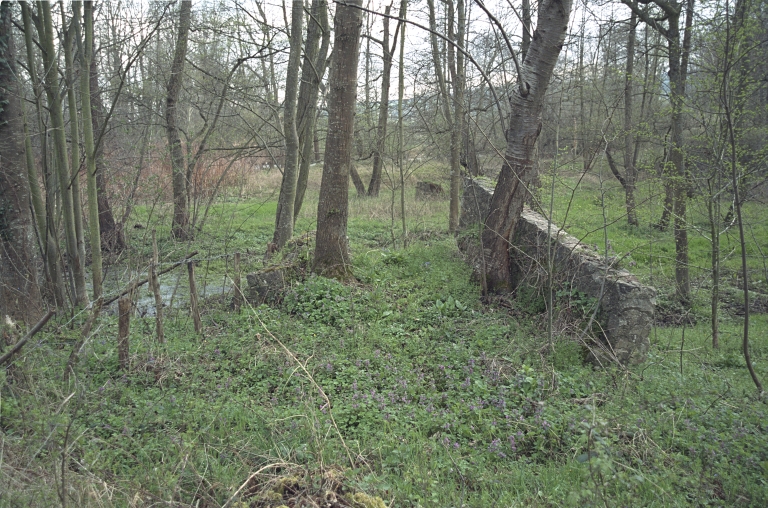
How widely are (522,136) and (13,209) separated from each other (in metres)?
6.32

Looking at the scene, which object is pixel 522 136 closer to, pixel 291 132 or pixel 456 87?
pixel 291 132

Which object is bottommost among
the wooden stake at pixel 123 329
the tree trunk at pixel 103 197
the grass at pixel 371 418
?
the grass at pixel 371 418

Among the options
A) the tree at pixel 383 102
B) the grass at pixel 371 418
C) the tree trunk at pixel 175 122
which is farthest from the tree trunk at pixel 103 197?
the tree at pixel 383 102

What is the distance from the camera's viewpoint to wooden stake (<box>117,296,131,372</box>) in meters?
4.73

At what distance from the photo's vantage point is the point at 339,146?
7215mm

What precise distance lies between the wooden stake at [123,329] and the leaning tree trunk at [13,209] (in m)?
1.67

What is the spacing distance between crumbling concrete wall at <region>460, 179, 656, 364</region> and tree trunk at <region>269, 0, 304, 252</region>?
3.66m

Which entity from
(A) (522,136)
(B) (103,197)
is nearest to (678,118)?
(A) (522,136)

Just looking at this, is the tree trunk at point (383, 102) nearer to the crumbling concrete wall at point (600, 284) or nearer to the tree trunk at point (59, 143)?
the crumbling concrete wall at point (600, 284)

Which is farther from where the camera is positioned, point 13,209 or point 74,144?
point 74,144

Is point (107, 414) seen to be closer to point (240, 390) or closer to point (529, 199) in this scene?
point (240, 390)

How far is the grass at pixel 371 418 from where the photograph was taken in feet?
9.96

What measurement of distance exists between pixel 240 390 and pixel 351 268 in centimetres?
323

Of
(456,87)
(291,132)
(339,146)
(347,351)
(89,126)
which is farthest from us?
(456,87)
